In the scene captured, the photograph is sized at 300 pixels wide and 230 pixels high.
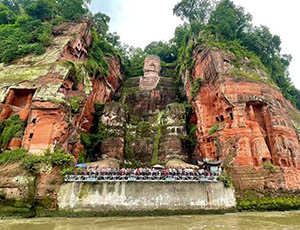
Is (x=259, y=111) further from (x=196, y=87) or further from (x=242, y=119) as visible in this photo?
(x=196, y=87)

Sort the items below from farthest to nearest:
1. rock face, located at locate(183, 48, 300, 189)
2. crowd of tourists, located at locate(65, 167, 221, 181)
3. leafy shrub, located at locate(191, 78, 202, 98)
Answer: leafy shrub, located at locate(191, 78, 202, 98) < rock face, located at locate(183, 48, 300, 189) < crowd of tourists, located at locate(65, 167, 221, 181)

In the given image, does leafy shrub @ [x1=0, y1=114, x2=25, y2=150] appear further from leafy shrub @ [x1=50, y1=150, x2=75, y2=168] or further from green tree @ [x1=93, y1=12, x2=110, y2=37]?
green tree @ [x1=93, y1=12, x2=110, y2=37]

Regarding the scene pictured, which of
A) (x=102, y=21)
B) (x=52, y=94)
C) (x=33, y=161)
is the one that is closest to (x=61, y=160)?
(x=33, y=161)

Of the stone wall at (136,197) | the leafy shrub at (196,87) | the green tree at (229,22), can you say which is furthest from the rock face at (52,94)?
the green tree at (229,22)

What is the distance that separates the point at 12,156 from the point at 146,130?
14853 mm

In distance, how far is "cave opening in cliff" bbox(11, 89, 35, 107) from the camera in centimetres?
2059

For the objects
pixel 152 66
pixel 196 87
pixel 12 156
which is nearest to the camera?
pixel 12 156

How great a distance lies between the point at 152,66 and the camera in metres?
42.1

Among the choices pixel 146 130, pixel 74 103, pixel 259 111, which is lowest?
pixel 146 130

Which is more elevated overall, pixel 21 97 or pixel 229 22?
pixel 229 22

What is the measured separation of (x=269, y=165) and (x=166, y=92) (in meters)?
20.5

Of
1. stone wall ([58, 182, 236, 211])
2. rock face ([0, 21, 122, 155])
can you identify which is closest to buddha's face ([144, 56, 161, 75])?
rock face ([0, 21, 122, 155])

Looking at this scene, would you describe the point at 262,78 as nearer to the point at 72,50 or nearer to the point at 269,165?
the point at 269,165

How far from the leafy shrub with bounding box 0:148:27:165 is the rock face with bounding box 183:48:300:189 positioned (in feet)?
54.3
